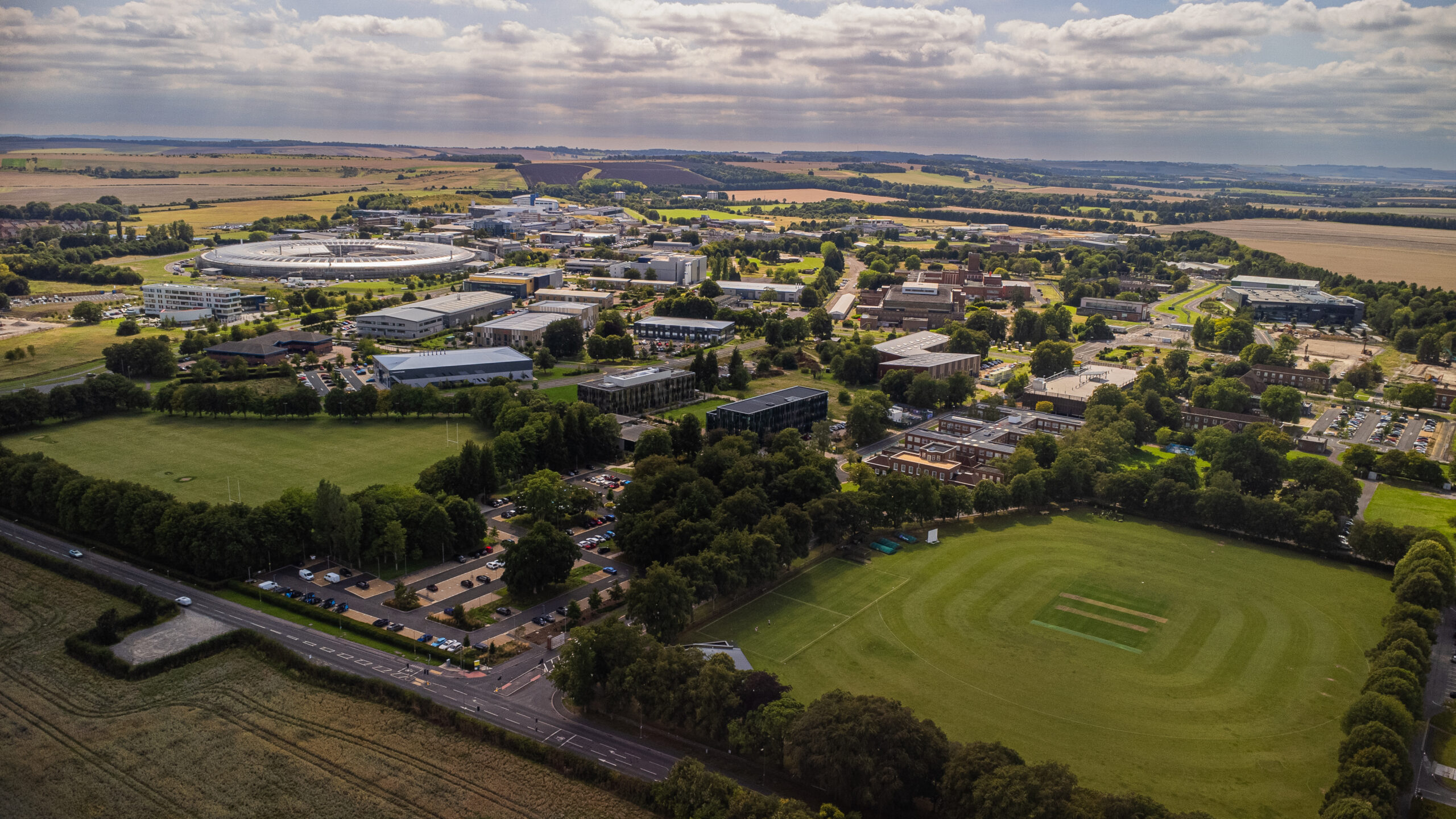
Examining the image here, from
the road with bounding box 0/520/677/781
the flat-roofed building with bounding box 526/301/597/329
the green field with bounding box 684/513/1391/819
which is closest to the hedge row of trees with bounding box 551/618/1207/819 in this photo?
the road with bounding box 0/520/677/781

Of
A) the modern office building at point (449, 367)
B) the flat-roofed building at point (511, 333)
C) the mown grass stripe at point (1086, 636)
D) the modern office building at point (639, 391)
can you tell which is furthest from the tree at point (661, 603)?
the flat-roofed building at point (511, 333)

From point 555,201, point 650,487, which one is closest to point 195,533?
point 650,487

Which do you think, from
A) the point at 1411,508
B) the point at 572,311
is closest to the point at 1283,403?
the point at 1411,508

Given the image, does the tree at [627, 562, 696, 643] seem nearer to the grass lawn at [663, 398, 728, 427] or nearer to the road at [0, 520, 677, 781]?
the road at [0, 520, 677, 781]

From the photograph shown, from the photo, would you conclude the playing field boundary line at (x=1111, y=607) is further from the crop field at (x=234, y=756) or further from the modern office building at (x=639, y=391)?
the modern office building at (x=639, y=391)

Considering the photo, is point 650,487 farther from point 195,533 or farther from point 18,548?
point 18,548
